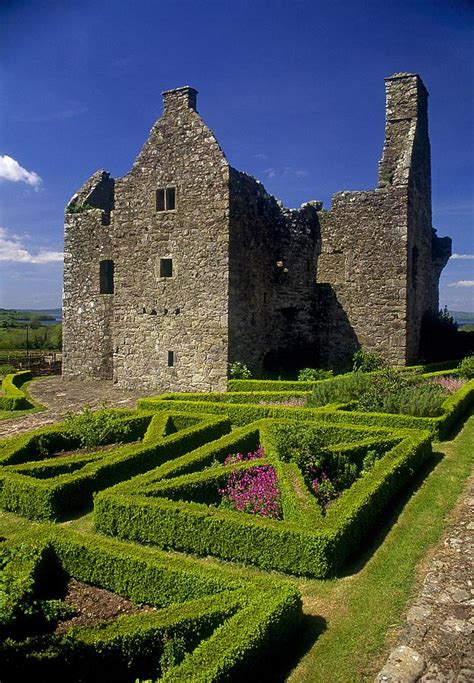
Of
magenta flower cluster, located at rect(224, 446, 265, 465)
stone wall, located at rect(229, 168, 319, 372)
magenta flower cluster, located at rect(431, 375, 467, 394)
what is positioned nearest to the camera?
magenta flower cluster, located at rect(224, 446, 265, 465)

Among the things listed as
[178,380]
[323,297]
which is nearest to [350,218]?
[323,297]

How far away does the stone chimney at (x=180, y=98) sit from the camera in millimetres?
18828

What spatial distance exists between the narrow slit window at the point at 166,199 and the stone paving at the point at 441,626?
15.1 meters

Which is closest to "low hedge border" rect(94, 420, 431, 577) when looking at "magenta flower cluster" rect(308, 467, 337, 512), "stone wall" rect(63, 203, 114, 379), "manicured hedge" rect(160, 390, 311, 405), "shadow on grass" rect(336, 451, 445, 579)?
"shadow on grass" rect(336, 451, 445, 579)

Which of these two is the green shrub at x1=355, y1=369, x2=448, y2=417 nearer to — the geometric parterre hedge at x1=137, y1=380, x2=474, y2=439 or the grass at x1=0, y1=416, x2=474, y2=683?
the geometric parterre hedge at x1=137, y1=380, x2=474, y2=439

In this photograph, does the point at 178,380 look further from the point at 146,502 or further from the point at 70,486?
the point at 146,502

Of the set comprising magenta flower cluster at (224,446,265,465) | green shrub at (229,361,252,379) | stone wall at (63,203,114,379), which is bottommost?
magenta flower cluster at (224,446,265,465)

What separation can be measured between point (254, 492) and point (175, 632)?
11.6ft

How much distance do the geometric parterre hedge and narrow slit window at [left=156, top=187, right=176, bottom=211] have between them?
707 cm

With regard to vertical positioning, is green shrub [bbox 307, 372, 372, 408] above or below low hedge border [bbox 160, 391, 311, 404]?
above

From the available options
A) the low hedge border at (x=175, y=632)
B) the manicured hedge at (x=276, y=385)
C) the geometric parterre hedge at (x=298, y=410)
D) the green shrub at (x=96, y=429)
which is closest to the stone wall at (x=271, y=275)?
the manicured hedge at (x=276, y=385)

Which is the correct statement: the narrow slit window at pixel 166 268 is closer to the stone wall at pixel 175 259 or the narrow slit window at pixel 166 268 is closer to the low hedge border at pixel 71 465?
the stone wall at pixel 175 259

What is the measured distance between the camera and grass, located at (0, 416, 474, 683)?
16.1ft

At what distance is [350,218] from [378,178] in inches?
68.9
